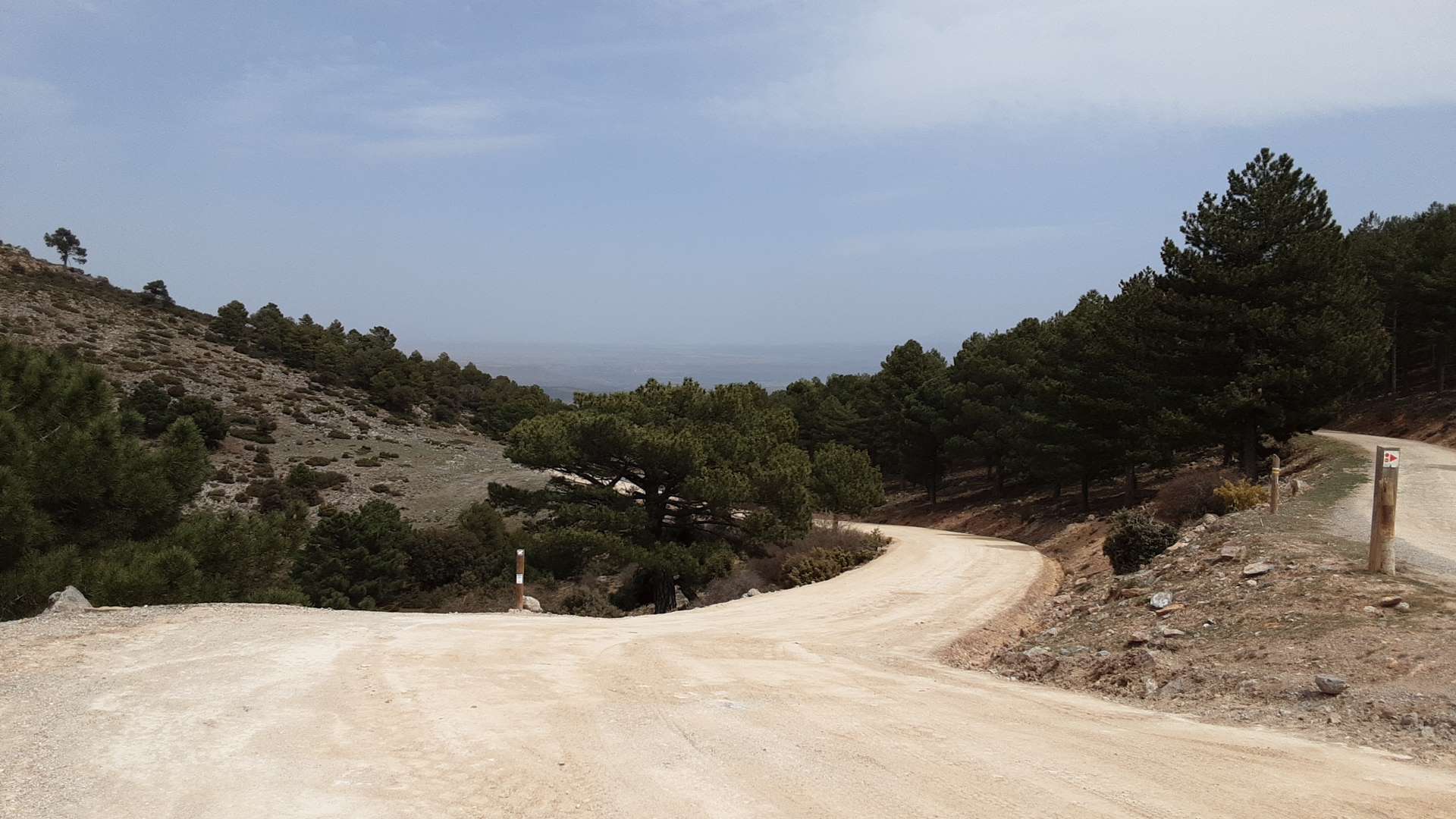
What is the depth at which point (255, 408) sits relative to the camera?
204ft

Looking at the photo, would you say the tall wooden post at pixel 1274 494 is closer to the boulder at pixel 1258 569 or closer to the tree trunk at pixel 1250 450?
the boulder at pixel 1258 569

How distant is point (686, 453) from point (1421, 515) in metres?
17.2

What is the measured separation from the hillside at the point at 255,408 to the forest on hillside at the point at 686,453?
8584 mm

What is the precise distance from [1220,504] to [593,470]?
56.9 feet

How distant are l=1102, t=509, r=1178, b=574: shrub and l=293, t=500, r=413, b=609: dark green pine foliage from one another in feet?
70.8

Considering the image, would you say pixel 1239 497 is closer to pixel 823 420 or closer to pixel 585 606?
pixel 585 606

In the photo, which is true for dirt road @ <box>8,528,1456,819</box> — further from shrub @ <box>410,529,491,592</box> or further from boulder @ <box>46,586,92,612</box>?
shrub @ <box>410,529,491,592</box>

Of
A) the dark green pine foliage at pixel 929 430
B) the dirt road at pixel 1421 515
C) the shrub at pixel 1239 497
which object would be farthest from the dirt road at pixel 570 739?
the dark green pine foliage at pixel 929 430

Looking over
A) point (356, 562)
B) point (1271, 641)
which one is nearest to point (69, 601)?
point (1271, 641)

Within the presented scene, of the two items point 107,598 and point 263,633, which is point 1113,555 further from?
point 107,598

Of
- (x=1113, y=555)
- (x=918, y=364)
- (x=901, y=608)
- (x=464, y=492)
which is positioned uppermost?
(x=918, y=364)

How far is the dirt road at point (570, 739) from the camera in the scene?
487 cm

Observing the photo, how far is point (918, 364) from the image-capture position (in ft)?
186

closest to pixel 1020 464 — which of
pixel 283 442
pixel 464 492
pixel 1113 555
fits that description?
pixel 1113 555
